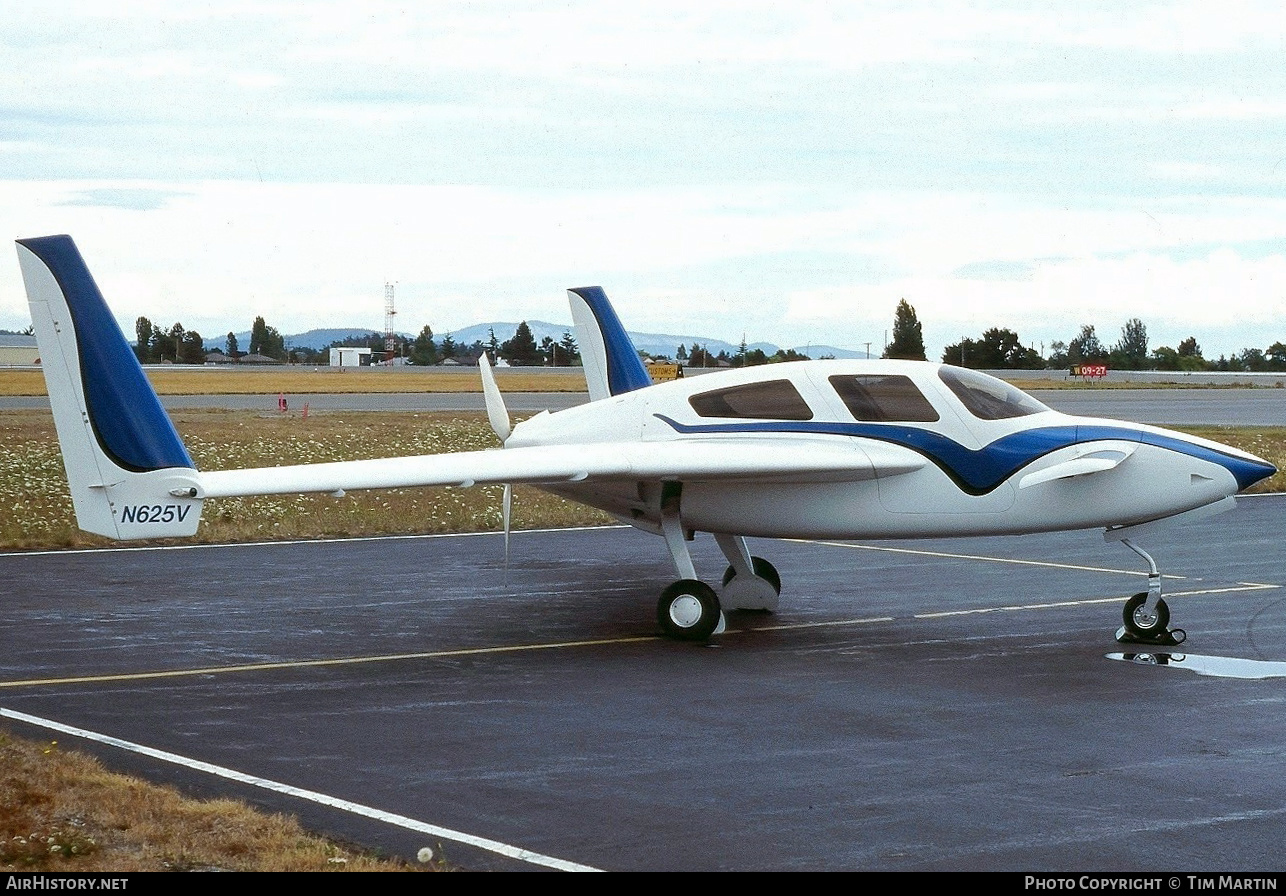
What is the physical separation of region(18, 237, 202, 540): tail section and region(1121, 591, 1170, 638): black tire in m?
8.77

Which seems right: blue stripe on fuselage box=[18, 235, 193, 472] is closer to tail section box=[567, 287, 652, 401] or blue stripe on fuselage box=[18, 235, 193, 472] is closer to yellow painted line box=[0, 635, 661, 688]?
yellow painted line box=[0, 635, 661, 688]

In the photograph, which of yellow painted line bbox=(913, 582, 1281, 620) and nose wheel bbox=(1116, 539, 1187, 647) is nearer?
nose wheel bbox=(1116, 539, 1187, 647)

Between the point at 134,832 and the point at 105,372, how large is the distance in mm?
5370

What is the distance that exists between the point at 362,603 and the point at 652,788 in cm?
834

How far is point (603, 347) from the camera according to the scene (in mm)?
22750

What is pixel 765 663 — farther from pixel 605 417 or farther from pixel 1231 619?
pixel 1231 619

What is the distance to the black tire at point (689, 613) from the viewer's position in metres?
15.0

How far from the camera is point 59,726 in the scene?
36.9 feet

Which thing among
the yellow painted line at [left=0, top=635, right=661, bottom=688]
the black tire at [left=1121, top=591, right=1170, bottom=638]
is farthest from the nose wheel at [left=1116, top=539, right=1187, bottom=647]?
the yellow painted line at [left=0, top=635, right=661, bottom=688]

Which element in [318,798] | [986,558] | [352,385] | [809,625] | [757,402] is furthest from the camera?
[352,385]

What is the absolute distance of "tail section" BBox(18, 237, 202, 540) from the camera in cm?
1264

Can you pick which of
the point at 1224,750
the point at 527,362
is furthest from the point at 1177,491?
the point at 527,362

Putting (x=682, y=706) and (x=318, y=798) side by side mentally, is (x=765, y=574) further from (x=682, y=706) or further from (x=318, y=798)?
(x=318, y=798)

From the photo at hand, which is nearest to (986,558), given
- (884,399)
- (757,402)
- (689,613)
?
(884,399)
